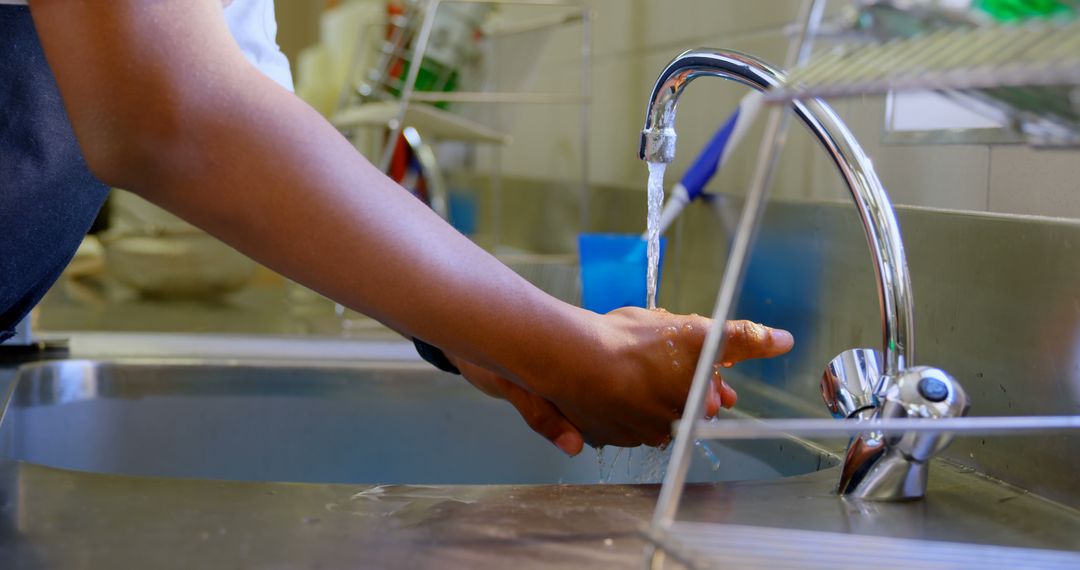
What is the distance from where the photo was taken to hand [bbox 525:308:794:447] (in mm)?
591

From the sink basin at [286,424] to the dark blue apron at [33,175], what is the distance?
0.65 feet

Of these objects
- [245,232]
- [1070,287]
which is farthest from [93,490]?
[1070,287]

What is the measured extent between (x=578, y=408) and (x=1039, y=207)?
304mm

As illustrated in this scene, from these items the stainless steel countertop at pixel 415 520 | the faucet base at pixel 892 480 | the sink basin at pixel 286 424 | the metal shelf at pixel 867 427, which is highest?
the metal shelf at pixel 867 427

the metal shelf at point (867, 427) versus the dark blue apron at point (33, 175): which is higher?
the dark blue apron at point (33, 175)

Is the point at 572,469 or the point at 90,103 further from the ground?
the point at 90,103

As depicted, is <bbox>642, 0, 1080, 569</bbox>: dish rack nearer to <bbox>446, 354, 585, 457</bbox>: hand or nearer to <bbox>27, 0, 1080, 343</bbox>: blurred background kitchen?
<bbox>27, 0, 1080, 343</bbox>: blurred background kitchen

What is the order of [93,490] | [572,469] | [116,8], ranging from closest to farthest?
[116,8], [93,490], [572,469]

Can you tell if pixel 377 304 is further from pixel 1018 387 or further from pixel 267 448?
pixel 267 448

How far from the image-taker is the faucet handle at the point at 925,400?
53 cm

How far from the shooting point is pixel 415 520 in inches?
21.8

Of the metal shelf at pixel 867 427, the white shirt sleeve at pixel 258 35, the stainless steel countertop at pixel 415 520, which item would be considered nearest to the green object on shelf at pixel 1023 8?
the metal shelf at pixel 867 427

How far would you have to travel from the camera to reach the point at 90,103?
0.47 m

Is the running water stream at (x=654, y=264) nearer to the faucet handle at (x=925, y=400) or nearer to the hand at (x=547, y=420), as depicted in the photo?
the hand at (x=547, y=420)
